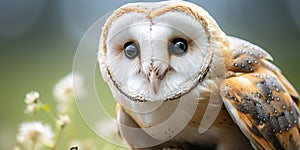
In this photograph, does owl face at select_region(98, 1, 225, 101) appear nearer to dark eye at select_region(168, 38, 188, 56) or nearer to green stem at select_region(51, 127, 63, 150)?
dark eye at select_region(168, 38, 188, 56)

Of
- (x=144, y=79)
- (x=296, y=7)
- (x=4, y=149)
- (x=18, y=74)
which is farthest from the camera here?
(x=296, y=7)

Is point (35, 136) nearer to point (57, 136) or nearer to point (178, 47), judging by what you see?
point (57, 136)

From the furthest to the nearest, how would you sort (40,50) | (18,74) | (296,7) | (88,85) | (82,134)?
(296,7)
(40,50)
(18,74)
(82,134)
(88,85)

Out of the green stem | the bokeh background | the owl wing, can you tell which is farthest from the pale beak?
the bokeh background

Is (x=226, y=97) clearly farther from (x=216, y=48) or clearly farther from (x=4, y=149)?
(x=4, y=149)

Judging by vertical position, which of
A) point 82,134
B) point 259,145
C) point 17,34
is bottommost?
point 259,145

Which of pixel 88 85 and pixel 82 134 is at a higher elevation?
pixel 82 134

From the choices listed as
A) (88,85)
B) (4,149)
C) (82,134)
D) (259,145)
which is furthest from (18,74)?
(259,145)
